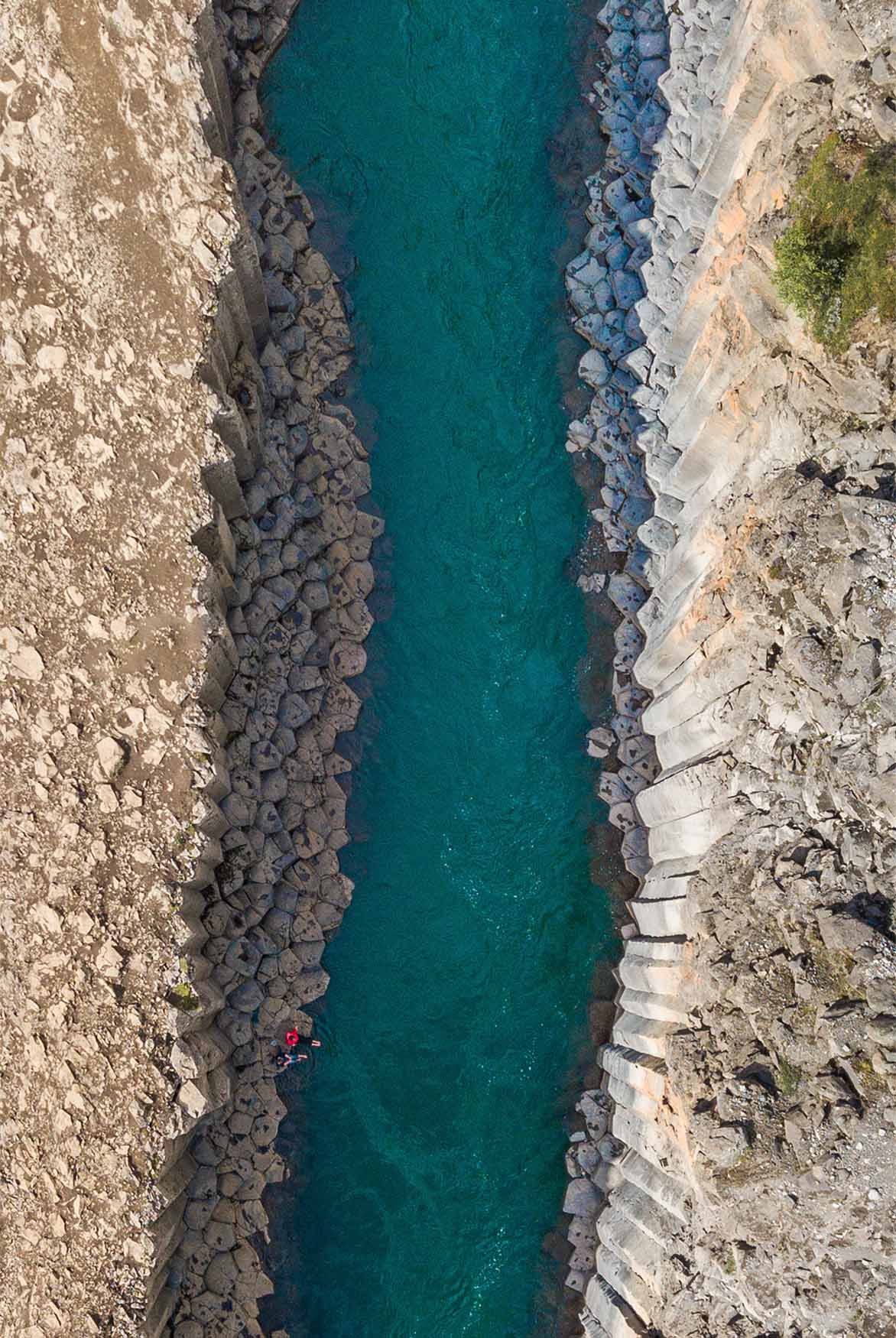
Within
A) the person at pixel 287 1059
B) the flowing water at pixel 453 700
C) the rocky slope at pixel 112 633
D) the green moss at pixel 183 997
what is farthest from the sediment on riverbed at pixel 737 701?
the green moss at pixel 183 997

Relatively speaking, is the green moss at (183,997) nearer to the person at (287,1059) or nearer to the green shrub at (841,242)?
the person at (287,1059)

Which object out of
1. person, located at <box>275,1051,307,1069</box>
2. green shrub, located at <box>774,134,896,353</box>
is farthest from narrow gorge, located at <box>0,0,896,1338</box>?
person, located at <box>275,1051,307,1069</box>

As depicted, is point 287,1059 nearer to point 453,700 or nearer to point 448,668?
point 453,700

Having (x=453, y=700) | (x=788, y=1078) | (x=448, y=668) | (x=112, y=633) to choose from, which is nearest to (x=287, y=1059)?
(x=453, y=700)

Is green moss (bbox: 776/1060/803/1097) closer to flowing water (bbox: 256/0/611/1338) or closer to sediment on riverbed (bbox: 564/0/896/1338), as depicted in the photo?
sediment on riverbed (bbox: 564/0/896/1338)

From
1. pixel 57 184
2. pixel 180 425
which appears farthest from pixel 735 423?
pixel 57 184

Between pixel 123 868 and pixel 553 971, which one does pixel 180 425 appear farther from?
pixel 553 971
